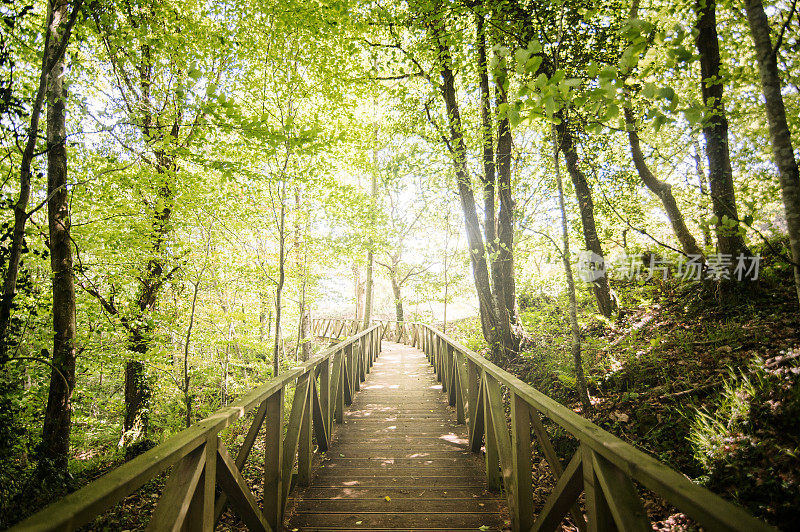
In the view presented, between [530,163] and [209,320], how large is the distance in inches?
308

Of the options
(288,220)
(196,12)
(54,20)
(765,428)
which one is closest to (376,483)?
(765,428)

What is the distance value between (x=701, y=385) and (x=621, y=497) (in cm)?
311

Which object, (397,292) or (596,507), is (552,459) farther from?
(397,292)

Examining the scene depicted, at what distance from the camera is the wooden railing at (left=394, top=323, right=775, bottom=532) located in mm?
1059

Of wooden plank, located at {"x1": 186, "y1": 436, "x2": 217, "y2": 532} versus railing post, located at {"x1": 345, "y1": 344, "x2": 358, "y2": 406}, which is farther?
railing post, located at {"x1": 345, "y1": 344, "x2": 358, "y2": 406}

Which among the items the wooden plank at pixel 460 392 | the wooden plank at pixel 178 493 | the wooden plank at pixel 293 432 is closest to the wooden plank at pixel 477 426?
the wooden plank at pixel 460 392

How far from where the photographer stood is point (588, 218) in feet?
21.3

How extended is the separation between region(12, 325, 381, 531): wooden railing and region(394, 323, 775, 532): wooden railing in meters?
1.75

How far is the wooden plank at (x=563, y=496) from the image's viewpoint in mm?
1783

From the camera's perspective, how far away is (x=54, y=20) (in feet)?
11.4

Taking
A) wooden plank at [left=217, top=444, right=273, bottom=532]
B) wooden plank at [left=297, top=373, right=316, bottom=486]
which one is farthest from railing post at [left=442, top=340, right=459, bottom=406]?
wooden plank at [left=217, top=444, right=273, bottom=532]

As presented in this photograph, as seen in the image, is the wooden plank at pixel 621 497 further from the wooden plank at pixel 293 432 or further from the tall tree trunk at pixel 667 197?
the tall tree trunk at pixel 667 197

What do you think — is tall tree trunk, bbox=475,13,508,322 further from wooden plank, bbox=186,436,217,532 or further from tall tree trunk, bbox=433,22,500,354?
wooden plank, bbox=186,436,217,532

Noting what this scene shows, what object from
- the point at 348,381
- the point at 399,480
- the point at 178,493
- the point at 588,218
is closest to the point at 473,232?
the point at 588,218
